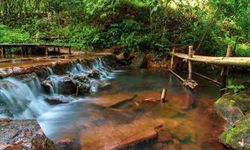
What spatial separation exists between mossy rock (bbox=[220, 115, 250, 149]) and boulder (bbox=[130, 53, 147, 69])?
954 cm

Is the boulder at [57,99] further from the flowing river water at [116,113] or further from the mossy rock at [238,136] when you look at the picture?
the mossy rock at [238,136]

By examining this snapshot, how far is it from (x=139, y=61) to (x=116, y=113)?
8.06m

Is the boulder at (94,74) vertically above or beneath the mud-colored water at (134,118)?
above

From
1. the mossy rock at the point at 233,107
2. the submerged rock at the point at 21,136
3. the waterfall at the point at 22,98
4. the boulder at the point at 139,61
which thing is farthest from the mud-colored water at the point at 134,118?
the boulder at the point at 139,61

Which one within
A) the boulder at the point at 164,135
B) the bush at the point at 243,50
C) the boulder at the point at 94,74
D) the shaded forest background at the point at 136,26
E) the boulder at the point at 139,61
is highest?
the shaded forest background at the point at 136,26

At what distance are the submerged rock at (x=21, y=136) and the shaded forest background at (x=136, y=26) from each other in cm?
1140

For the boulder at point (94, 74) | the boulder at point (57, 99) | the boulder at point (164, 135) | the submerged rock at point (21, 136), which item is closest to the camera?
the submerged rock at point (21, 136)

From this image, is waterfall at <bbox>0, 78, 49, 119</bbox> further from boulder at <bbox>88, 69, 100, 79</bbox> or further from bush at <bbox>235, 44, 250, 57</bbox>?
bush at <bbox>235, 44, 250, 57</bbox>

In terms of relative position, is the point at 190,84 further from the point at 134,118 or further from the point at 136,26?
the point at 136,26

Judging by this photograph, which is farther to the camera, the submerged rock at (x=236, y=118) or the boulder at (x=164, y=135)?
the boulder at (x=164, y=135)

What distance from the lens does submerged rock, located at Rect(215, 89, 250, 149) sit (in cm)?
495

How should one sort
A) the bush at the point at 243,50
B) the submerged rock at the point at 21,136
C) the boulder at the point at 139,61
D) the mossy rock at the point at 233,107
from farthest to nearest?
the boulder at the point at 139,61, the bush at the point at 243,50, the mossy rock at the point at 233,107, the submerged rock at the point at 21,136

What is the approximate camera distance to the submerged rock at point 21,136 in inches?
129

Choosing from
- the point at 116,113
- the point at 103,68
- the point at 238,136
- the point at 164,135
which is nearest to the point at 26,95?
the point at 116,113
